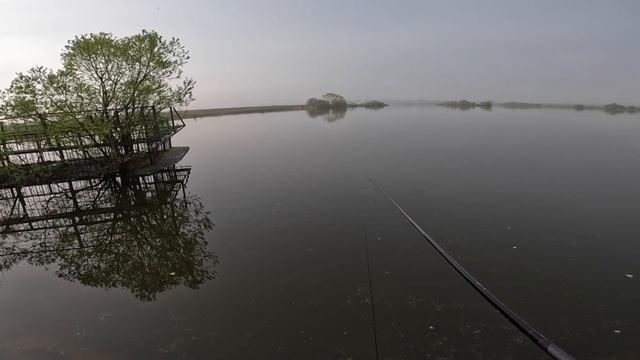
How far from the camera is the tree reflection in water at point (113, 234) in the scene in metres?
9.16

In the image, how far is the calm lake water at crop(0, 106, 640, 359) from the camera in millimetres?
6367

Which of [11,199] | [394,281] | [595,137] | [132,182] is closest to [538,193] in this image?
[394,281]

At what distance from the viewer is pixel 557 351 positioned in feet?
8.74

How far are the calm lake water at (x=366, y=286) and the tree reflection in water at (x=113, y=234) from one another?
247mm

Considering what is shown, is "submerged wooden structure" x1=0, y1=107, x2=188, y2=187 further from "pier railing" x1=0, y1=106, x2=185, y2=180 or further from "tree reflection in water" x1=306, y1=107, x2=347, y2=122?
"tree reflection in water" x1=306, y1=107, x2=347, y2=122

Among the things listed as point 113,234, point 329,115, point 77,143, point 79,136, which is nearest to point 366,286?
point 113,234

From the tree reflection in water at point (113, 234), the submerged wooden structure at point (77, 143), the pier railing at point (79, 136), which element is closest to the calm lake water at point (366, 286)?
the tree reflection in water at point (113, 234)

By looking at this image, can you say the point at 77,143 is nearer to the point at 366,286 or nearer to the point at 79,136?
the point at 79,136

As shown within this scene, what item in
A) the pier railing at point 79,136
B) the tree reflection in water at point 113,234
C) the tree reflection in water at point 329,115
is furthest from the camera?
the tree reflection in water at point 329,115

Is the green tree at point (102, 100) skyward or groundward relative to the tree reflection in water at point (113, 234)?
skyward

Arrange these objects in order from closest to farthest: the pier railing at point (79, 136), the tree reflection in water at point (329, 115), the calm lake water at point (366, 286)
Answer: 1. the calm lake water at point (366, 286)
2. the pier railing at point (79, 136)
3. the tree reflection in water at point (329, 115)

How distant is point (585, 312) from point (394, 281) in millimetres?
4300

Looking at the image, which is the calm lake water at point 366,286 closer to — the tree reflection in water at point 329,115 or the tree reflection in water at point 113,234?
the tree reflection in water at point 113,234

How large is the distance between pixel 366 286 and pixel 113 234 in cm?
983
